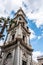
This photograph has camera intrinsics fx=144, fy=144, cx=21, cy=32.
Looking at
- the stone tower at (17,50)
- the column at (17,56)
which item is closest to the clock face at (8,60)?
the stone tower at (17,50)

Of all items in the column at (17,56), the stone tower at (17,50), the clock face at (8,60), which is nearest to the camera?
the column at (17,56)

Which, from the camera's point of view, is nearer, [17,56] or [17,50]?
[17,56]

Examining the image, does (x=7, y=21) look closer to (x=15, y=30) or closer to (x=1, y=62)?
(x=1, y=62)

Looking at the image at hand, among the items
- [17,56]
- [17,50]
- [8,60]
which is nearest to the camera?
[17,56]

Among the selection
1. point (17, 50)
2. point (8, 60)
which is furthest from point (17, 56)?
point (8, 60)

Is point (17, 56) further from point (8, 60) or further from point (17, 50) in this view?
point (8, 60)

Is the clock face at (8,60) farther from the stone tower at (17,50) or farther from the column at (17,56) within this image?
the column at (17,56)

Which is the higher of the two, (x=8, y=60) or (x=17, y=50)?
(x=17, y=50)

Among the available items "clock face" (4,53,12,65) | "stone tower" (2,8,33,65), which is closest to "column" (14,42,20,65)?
"stone tower" (2,8,33,65)

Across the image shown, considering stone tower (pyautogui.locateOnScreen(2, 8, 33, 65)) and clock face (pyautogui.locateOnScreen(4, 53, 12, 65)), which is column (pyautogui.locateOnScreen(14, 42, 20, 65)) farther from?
clock face (pyautogui.locateOnScreen(4, 53, 12, 65))

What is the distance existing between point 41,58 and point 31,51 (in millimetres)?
3087

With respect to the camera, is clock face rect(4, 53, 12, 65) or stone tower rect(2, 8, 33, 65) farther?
clock face rect(4, 53, 12, 65)

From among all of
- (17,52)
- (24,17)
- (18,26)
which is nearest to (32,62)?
(17,52)

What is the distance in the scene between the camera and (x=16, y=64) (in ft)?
→ 99.3
